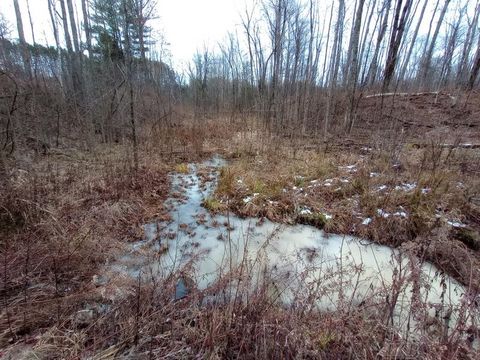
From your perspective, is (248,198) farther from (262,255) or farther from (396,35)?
(396,35)

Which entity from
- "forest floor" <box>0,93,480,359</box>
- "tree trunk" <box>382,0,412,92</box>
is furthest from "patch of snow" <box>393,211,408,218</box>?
"tree trunk" <box>382,0,412,92</box>

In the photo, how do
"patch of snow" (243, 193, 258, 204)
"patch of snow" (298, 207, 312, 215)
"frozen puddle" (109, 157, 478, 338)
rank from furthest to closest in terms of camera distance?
1. "patch of snow" (243, 193, 258, 204)
2. "patch of snow" (298, 207, 312, 215)
3. "frozen puddle" (109, 157, 478, 338)

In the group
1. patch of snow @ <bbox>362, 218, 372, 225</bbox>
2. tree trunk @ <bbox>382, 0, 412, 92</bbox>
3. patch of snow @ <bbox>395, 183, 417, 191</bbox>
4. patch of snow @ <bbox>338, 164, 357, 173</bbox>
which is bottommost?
patch of snow @ <bbox>362, 218, 372, 225</bbox>

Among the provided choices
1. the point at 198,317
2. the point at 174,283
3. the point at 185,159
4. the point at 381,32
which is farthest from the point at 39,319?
the point at 381,32

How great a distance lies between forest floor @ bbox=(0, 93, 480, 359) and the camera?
1628mm

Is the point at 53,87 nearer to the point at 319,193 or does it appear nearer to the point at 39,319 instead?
the point at 39,319

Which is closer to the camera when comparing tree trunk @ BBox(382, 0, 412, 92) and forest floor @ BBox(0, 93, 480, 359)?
forest floor @ BBox(0, 93, 480, 359)

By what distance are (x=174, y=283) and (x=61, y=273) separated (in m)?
1.16

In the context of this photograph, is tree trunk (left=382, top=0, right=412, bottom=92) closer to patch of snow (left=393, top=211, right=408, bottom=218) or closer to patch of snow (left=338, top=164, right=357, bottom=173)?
patch of snow (left=338, top=164, right=357, bottom=173)

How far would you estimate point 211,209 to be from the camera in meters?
4.46

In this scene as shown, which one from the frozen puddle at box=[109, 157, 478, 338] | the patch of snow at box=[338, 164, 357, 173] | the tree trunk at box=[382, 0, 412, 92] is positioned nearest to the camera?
the frozen puddle at box=[109, 157, 478, 338]

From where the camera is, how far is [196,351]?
1.61m

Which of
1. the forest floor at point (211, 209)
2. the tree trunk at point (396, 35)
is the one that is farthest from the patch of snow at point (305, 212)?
the tree trunk at point (396, 35)

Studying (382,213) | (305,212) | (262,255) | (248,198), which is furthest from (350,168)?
(262,255)
